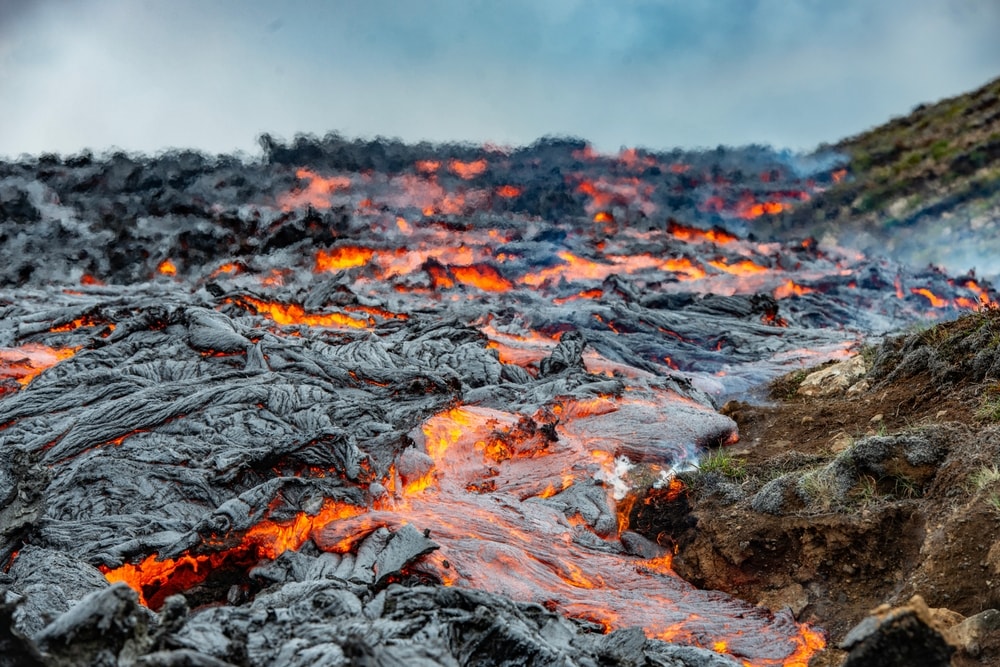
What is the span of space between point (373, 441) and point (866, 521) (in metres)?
4.59

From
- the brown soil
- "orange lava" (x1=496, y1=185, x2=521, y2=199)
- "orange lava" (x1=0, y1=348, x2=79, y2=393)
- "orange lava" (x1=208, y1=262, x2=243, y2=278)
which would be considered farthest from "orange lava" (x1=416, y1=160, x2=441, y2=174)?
the brown soil

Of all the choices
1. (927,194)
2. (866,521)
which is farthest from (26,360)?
(927,194)

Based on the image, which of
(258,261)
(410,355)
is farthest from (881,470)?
(258,261)

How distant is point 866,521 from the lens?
16.9 feet

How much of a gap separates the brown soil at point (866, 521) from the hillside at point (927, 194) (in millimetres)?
24144

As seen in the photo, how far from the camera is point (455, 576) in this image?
5199 millimetres

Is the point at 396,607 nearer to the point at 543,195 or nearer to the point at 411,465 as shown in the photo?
the point at 411,465

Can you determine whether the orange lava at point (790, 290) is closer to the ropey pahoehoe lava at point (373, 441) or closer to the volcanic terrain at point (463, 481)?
the ropey pahoehoe lava at point (373, 441)

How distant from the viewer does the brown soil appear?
14.4 feet

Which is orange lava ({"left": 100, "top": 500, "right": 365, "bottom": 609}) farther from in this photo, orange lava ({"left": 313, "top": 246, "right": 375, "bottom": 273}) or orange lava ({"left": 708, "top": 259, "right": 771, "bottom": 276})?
orange lava ({"left": 708, "top": 259, "right": 771, "bottom": 276})

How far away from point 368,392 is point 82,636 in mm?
6365

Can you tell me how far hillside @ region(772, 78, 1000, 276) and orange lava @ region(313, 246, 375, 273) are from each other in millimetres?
21564

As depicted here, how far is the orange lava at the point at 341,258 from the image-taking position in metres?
22.0

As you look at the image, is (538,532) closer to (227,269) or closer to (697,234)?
(227,269)
